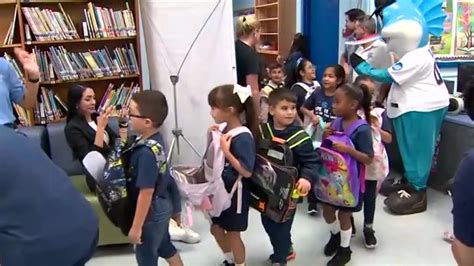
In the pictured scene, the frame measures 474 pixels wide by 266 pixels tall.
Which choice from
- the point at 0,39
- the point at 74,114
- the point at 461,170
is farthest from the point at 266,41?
the point at 461,170

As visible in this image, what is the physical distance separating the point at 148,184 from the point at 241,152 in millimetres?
513

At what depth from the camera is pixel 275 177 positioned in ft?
7.49

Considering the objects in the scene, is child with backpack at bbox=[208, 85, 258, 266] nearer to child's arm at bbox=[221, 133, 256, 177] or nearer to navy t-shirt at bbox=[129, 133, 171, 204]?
child's arm at bbox=[221, 133, 256, 177]

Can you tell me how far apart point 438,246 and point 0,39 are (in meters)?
3.53

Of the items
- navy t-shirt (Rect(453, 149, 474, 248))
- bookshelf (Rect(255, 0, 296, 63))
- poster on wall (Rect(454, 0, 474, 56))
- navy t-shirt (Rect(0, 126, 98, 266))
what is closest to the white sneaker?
navy t-shirt (Rect(0, 126, 98, 266))

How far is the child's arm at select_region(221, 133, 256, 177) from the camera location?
224 centimetres

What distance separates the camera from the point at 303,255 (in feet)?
9.25

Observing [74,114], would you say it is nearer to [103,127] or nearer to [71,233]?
[103,127]

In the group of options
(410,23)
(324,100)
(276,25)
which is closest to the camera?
(324,100)

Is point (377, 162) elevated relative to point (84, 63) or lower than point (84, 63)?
lower

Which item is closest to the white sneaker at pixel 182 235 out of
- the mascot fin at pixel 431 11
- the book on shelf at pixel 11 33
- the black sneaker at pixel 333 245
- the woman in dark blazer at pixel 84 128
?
the woman in dark blazer at pixel 84 128

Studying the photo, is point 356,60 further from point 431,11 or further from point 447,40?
point 447,40

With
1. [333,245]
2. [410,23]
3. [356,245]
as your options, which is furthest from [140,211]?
[410,23]

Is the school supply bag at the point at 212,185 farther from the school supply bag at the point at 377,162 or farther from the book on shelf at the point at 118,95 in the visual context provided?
the book on shelf at the point at 118,95
